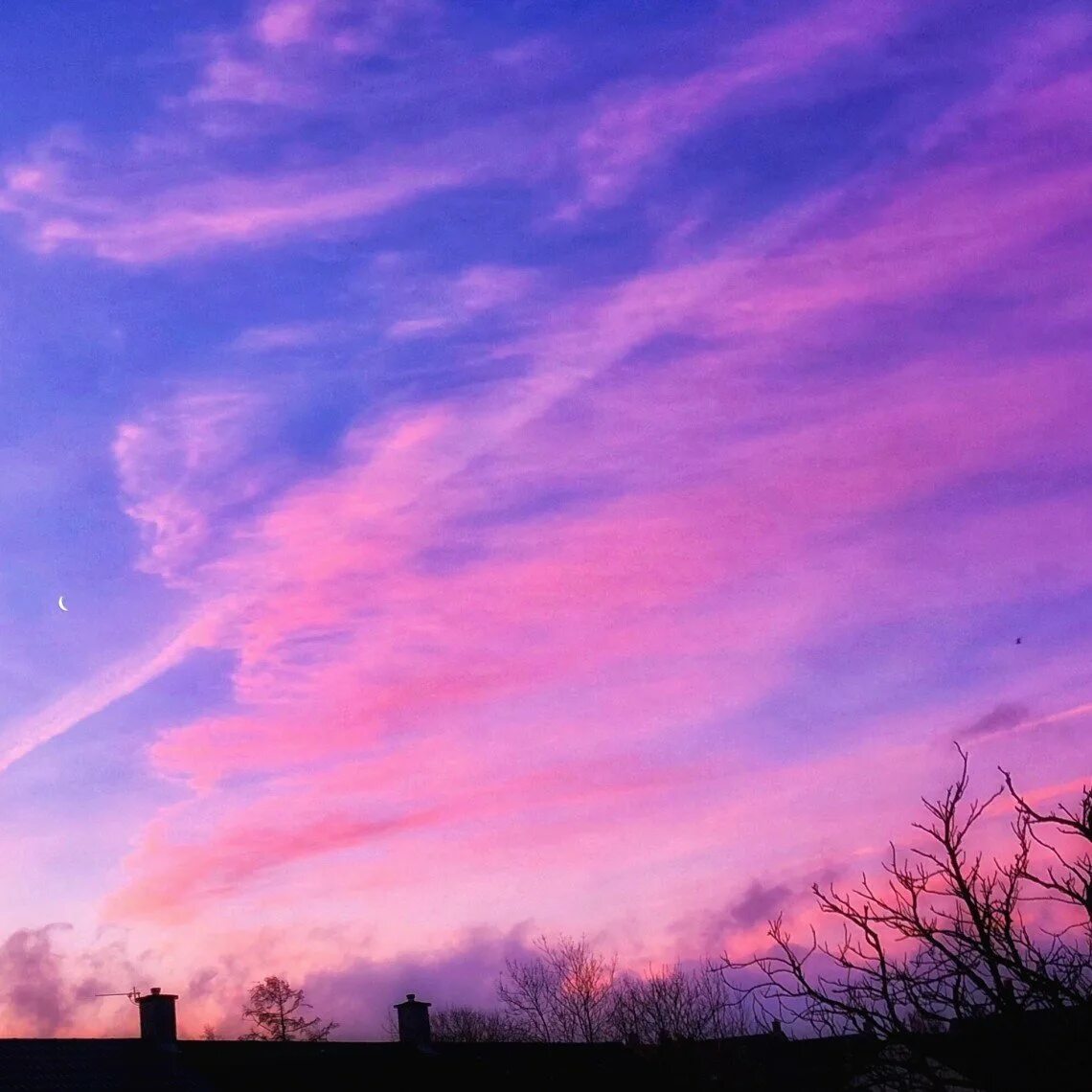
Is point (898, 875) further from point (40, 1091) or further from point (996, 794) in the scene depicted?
point (40, 1091)

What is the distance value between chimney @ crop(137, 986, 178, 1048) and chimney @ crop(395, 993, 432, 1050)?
955 cm

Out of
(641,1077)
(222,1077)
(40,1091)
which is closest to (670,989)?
(641,1077)

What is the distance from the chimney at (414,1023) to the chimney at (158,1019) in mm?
9552

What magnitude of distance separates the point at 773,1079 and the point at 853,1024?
37.8m

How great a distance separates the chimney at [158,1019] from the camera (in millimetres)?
34906

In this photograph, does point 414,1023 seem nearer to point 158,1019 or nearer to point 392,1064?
point 392,1064

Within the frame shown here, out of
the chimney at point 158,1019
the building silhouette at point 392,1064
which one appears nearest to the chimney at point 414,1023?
the building silhouette at point 392,1064

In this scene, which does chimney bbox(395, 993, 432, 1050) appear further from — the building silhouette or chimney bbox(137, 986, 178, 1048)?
chimney bbox(137, 986, 178, 1048)

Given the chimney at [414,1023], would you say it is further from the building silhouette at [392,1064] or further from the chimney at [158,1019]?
the chimney at [158,1019]

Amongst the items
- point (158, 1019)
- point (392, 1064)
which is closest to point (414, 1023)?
point (392, 1064)

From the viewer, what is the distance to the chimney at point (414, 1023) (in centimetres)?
4297

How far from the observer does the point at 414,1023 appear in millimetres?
43312

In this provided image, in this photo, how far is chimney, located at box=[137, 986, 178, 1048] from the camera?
34906 millimetres

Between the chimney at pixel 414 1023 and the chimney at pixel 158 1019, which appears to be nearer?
the chimney at pixel 158 1019
